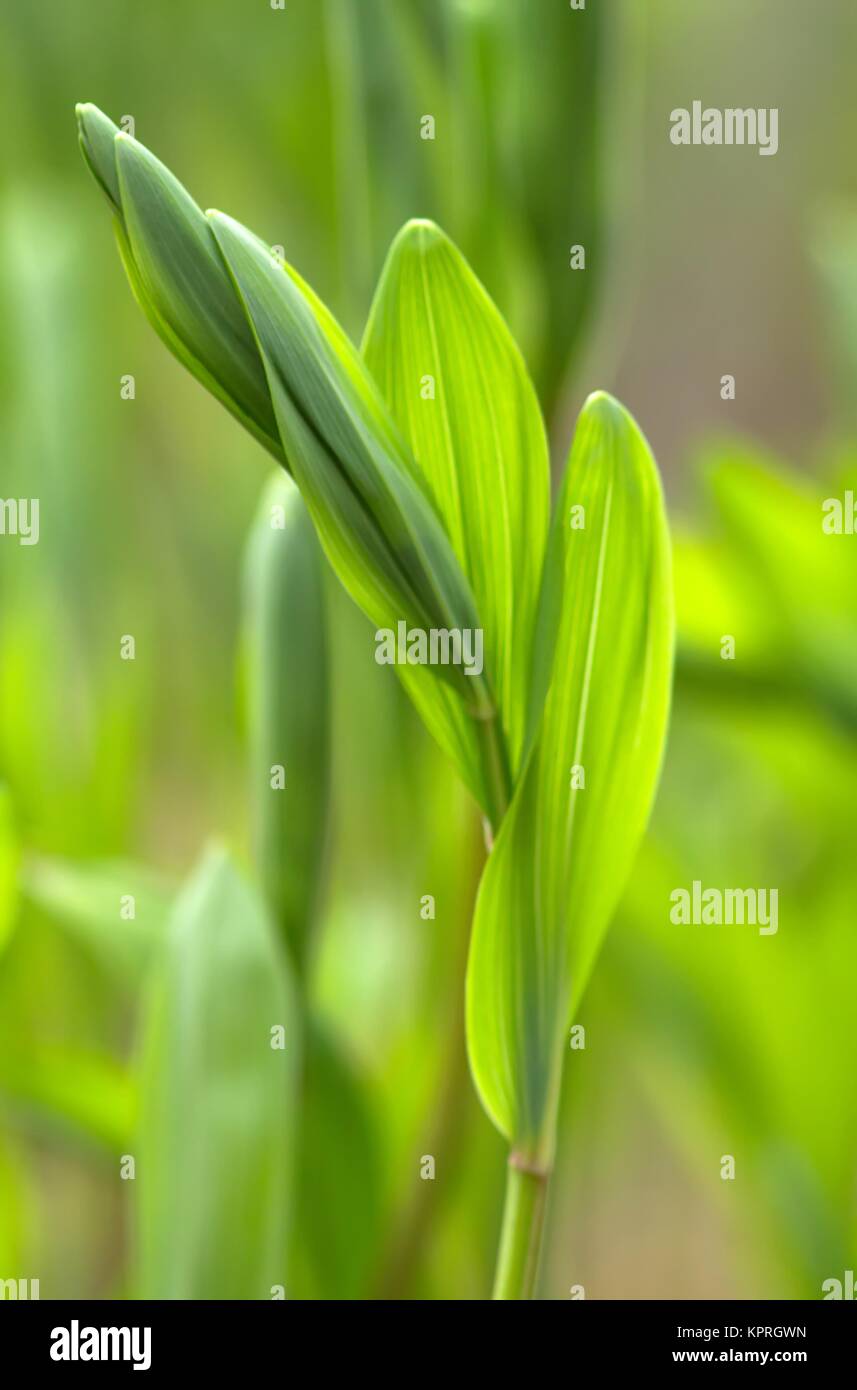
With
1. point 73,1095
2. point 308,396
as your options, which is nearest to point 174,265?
point 308,396

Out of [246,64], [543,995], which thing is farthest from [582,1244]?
[246,64]

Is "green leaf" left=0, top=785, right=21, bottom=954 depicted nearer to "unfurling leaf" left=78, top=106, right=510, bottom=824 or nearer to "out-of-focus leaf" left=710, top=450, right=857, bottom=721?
"unfurling leaf" left=78, top=106, right=510, bottom=824

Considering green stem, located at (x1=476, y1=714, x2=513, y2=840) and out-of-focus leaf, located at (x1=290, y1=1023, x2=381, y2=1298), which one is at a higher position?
green stem, located at (x1=476, y1=714, x2=513, y2=840)

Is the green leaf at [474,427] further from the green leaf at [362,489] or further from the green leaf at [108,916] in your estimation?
the green leaf at [108,916]

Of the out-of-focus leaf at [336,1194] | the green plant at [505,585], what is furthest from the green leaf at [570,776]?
the out-of-focus leaf at [336,1194]

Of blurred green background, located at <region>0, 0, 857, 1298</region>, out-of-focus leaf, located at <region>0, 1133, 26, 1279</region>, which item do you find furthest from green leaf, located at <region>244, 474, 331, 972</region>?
out-of-focus leaf, located at <region>0, 1133, 26, 1279</region>

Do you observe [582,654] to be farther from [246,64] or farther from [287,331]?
[246,64]

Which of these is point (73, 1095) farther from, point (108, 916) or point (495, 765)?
point (495, 765)
